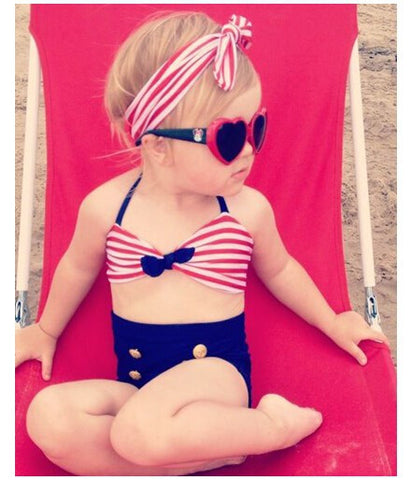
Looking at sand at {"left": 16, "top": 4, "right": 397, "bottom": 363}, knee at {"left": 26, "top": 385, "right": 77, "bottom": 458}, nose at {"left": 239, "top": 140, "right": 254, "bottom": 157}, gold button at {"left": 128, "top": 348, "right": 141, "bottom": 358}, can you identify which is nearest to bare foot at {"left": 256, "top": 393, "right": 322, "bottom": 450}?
gold button at {"left": 128, "top": 348, "right": 141, "bottom": 358}

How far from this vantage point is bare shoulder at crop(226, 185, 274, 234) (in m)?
1.35

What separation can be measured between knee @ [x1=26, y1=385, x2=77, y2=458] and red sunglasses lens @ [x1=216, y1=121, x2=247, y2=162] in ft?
1.67

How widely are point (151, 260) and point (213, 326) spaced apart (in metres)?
0.18

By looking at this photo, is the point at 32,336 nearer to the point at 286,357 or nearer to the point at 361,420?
the point at 286,357

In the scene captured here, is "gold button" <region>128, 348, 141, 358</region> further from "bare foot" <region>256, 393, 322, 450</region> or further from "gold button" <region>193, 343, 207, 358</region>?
"bare foot" <region>256, 393, 322, 450</region>

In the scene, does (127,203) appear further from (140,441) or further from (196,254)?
(140,441)

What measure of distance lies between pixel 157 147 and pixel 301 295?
1.56 ft

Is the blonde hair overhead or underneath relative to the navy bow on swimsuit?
overhead

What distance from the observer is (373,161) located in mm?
2596

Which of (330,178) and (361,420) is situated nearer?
(361,420)

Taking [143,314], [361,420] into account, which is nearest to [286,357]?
[361,420]

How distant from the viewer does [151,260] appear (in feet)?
4.25

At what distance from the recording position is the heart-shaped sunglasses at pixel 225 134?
1134 mm

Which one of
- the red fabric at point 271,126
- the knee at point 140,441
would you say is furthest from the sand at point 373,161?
→ the knee at point 140,441
